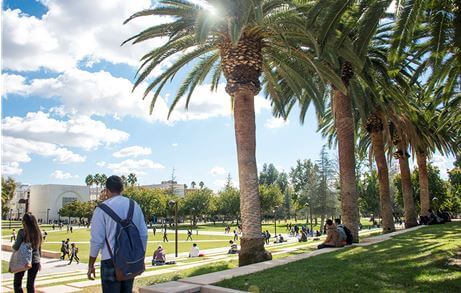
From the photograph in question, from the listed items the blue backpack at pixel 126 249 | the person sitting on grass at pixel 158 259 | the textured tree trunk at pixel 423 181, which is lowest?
the person sitting on grass at pixel 158 259

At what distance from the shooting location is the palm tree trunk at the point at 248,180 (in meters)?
10.5

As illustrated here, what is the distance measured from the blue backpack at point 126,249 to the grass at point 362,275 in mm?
2449

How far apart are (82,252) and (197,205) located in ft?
155

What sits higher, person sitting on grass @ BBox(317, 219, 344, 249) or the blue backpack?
the blue backpack

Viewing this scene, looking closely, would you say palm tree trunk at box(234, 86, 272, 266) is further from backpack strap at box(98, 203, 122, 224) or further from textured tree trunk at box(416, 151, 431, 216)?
textured tree trunk at box(416, 151, 431, 216)

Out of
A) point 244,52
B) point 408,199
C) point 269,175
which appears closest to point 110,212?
point 244,52

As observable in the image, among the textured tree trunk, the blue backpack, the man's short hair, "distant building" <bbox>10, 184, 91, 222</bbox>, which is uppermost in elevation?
"distant building" <bbox>10, 184, 91, 222</bbox>

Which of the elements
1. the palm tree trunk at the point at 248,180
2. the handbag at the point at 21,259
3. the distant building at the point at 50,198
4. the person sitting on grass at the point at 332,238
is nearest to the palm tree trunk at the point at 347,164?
the person sitting on grass at the point at 332,238

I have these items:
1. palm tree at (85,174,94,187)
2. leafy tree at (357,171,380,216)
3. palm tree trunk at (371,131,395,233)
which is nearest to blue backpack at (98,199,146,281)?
palm tree trunk at (371,131,395,233)

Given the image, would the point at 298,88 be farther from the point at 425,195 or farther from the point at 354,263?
the point at 425,195

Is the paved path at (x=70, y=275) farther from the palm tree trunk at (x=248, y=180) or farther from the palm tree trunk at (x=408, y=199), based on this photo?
the palm tree trunk at (x=408, y=199)

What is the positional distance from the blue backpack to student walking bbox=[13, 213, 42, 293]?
283 centimetres

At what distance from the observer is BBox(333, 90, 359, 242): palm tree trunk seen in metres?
14.4

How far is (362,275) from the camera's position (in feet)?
22.5
